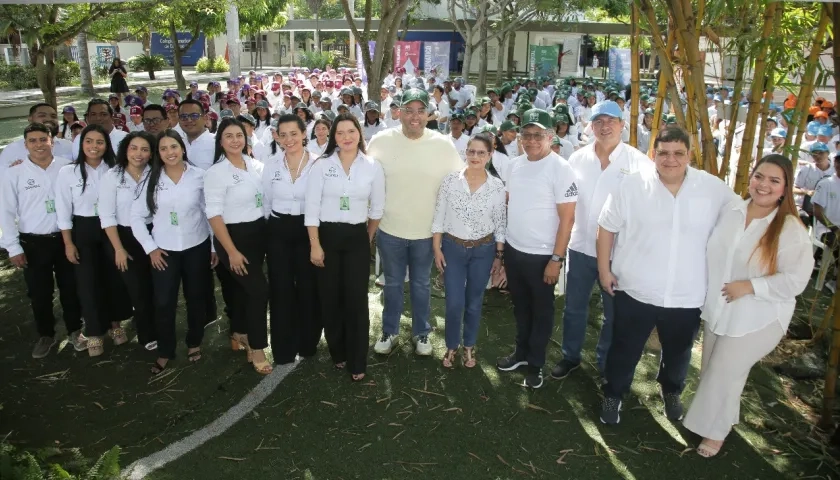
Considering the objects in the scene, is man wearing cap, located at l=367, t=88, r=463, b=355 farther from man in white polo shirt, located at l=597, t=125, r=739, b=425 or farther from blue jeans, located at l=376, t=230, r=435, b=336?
man in white polo shirt, located at l=597, t=125, r=739, b=425

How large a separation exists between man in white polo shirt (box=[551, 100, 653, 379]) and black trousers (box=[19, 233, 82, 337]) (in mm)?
3813

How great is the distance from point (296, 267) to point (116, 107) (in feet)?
32.1

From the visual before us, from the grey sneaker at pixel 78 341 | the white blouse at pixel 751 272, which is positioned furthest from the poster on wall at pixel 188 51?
the white blouse at pixel 751 272

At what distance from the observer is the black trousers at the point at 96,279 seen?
4527mm

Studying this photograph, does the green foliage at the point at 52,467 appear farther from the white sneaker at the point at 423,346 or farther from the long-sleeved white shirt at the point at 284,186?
the white sneaker at the point at 423,346

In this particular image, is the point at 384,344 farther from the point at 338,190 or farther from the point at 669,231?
the point at 669,231

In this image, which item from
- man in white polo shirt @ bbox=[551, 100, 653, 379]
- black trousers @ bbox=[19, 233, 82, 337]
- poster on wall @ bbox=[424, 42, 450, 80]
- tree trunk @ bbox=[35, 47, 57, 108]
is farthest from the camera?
poster on wall @ bbox=[424, 42, 450, 80]

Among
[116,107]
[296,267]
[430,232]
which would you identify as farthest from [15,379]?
[116,107]

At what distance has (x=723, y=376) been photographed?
345cm

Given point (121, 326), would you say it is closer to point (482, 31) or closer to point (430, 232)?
point (430, 232)

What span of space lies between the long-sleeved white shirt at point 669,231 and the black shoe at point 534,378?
3.58 ft

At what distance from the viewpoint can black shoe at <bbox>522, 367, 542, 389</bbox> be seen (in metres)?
4.29

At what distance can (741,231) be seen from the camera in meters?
3.31

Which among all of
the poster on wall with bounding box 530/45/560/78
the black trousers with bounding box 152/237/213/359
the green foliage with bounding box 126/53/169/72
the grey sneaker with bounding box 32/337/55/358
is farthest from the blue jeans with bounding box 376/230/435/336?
the green foliage with bounding box 126/53/169/72
